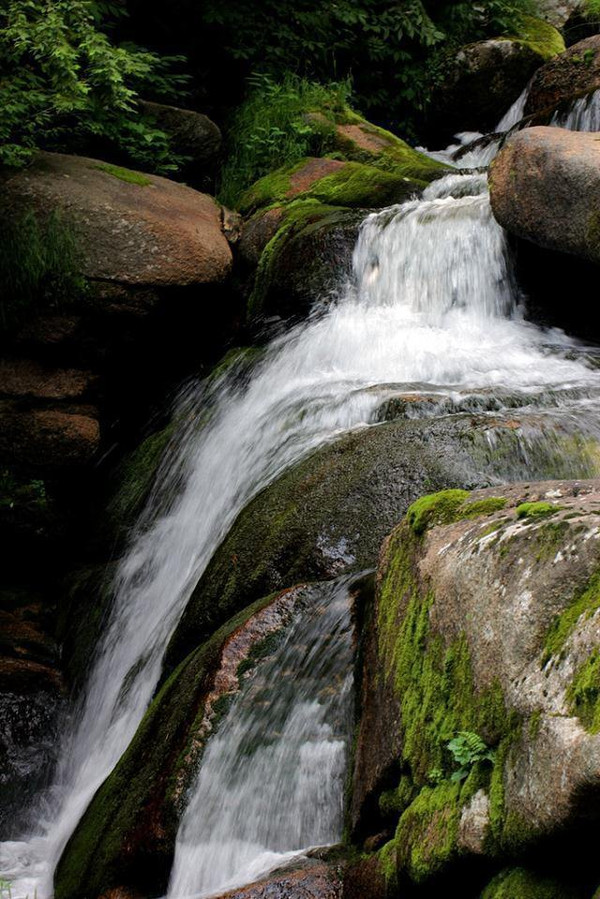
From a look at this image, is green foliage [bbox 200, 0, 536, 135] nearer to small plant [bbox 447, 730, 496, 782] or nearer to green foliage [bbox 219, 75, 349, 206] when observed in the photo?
green foliage [bbox 219, 75, 349, 206]

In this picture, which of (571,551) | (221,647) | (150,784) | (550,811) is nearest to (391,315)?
(221,647)

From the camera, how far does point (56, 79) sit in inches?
287

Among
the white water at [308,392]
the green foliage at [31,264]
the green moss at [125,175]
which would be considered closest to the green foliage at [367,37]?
the green moss at [125,175]

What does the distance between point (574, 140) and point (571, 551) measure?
5.60m

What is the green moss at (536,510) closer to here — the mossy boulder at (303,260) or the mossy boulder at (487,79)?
the mossy boulder at (303,260)

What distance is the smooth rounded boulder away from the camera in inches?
248

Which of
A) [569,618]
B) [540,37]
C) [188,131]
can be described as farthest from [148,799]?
[540,37]

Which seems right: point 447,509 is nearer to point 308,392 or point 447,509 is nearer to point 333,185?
point 308,392

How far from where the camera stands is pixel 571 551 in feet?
6.92

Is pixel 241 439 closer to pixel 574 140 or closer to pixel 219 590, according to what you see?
pixel 219 590

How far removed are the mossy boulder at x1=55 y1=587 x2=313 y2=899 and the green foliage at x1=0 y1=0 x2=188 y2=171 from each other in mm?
5338

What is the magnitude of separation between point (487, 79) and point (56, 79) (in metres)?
7.26

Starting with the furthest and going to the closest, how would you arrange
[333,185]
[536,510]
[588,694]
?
[333,185] → [536,510] → [588,694]

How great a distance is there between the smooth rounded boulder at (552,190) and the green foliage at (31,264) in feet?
12.1
